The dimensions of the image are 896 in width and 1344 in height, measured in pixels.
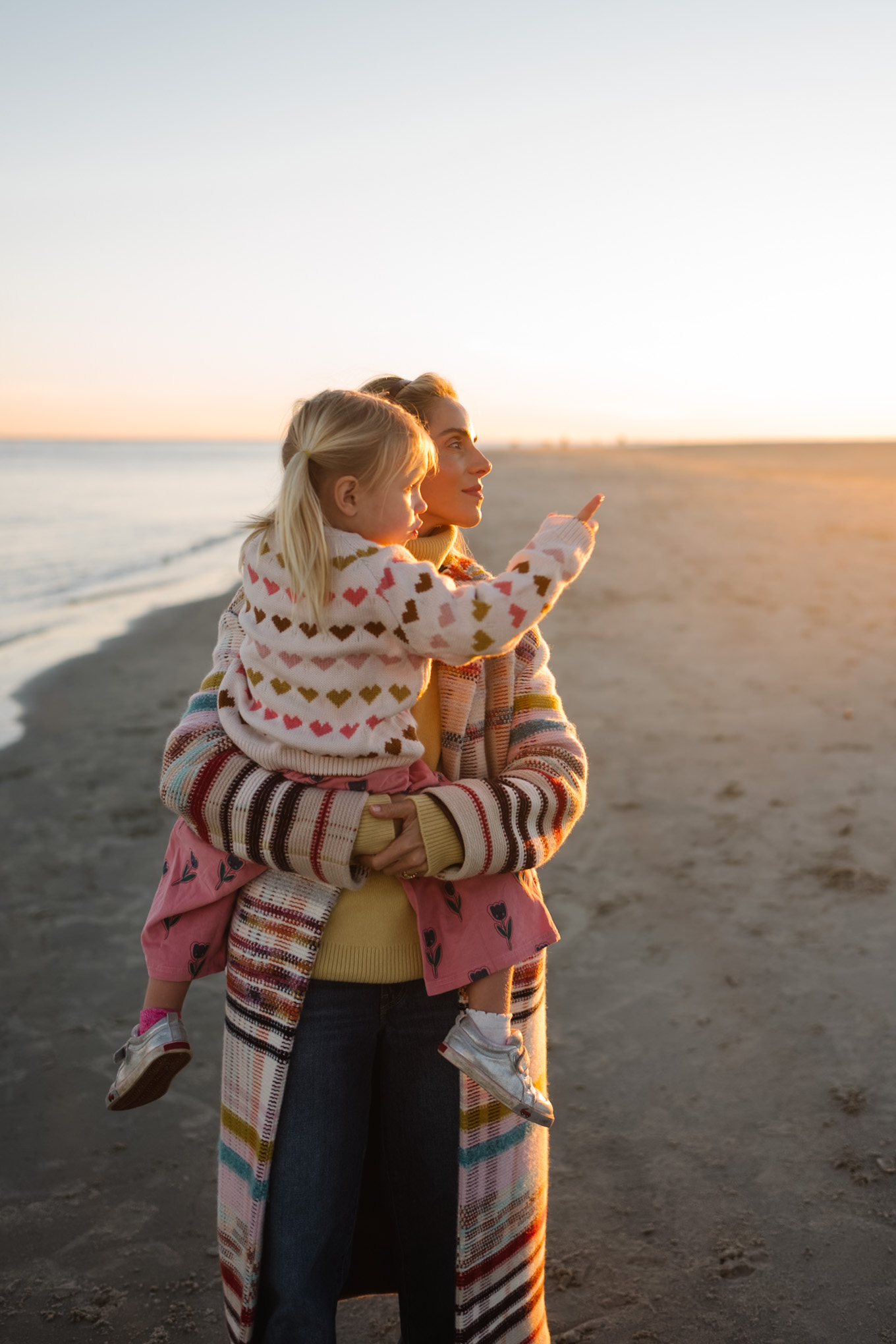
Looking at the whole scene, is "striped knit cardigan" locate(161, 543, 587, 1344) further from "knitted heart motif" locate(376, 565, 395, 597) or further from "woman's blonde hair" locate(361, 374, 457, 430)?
"woman's blonde hair" locate(361, 374, 457, 430)

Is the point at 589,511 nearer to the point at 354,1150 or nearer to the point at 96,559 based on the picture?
the point at 354,1150

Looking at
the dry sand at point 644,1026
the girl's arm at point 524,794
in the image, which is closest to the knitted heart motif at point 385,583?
the girl's arm at point 524,794

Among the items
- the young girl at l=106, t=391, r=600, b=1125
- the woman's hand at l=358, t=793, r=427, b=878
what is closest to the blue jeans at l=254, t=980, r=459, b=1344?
the young girl at l=106, t=391, r=600, b=1125

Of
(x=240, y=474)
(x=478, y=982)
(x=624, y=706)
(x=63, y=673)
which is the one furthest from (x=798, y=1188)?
(x=240, y=474)

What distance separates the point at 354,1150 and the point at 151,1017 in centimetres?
→ 47

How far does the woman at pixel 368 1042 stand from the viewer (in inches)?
72.7

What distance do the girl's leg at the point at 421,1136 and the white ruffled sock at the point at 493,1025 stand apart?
0.08 metres

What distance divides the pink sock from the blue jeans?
0.32 m

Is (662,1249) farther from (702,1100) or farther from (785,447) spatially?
(785,447)

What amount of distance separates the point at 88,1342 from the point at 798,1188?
2.00 meters

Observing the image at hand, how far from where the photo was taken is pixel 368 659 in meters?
1.89

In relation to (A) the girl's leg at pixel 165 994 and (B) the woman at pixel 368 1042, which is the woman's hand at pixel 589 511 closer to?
(B) the woman at pixel 368 1042

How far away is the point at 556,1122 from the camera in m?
3.51

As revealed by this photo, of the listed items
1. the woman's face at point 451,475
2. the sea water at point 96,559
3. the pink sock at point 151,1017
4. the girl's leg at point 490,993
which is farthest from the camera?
the sea water at point 96,559
